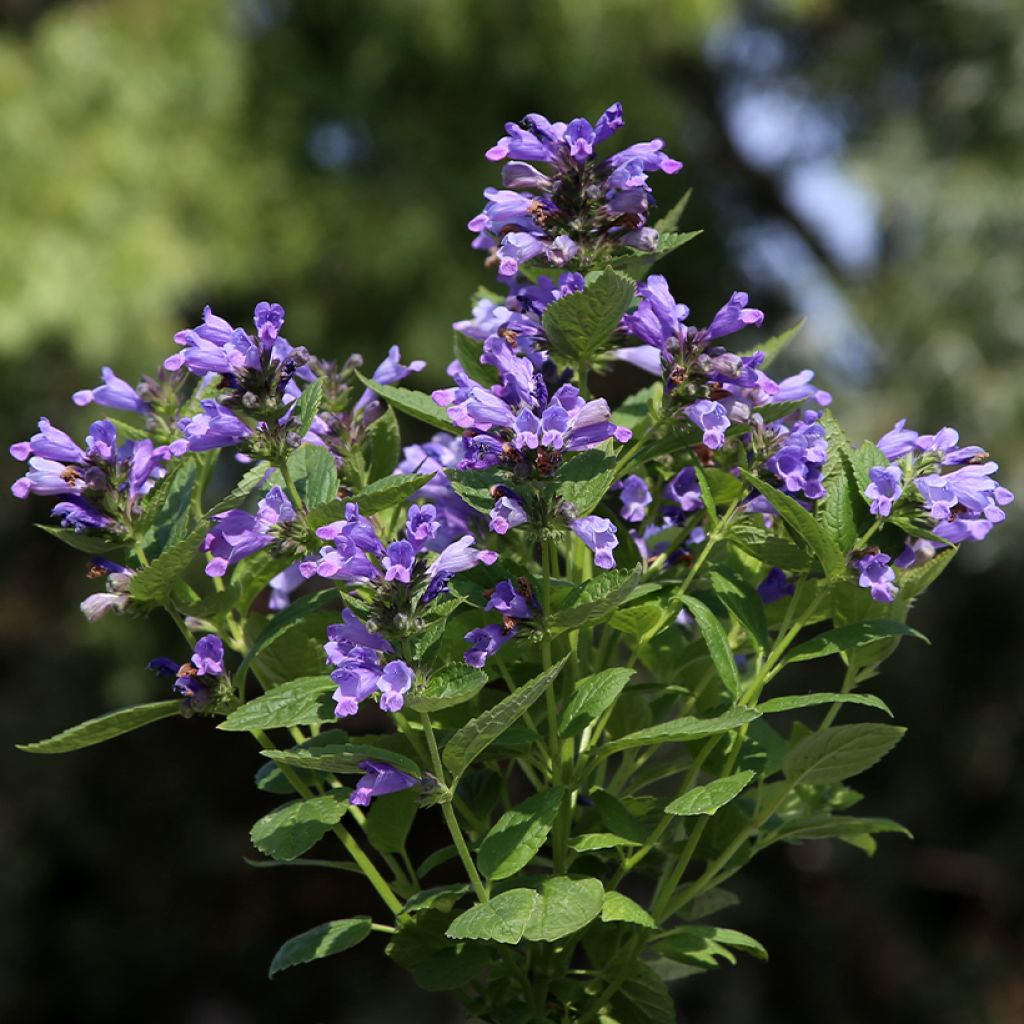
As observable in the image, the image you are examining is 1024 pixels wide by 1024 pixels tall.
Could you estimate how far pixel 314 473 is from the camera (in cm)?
87

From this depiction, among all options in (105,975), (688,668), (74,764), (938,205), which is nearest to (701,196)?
(938,205)

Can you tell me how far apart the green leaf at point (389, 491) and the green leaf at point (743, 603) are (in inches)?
8.4

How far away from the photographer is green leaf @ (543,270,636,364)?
785mm

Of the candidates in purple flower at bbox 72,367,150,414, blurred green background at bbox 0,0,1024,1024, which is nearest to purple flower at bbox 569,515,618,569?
purple flower at bbox 72,367,150,414

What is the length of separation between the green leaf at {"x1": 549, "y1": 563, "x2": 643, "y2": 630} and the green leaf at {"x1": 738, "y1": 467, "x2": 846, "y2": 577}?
0.29ft

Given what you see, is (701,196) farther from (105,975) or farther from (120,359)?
(105,975)

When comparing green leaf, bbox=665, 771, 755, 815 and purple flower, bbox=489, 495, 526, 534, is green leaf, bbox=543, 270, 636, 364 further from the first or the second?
green leaf, bbox=665, 771, 755, 815

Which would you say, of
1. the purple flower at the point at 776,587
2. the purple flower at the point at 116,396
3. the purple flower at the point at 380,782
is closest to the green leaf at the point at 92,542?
the purple flower at the point at 116,396

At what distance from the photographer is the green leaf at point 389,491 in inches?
31.7

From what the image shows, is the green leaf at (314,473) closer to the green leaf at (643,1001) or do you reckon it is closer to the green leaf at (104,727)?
the green leaf at (104,727)

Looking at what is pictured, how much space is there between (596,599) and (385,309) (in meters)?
3.82

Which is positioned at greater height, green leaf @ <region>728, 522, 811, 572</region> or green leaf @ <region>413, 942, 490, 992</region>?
green leaf @ <region>728, 522, 811, 572</region>

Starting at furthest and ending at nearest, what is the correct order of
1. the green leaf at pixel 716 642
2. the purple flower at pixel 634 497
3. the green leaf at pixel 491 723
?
the purple flower at pixel 634 497, the green leaf at pixel 716 642, the green leaf at pixel 491 723

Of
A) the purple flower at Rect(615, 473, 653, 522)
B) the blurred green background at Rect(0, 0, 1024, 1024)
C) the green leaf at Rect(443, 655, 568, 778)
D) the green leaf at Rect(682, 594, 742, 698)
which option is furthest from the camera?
the blurred green background at Rect(0, 0, 1024, 1024)
